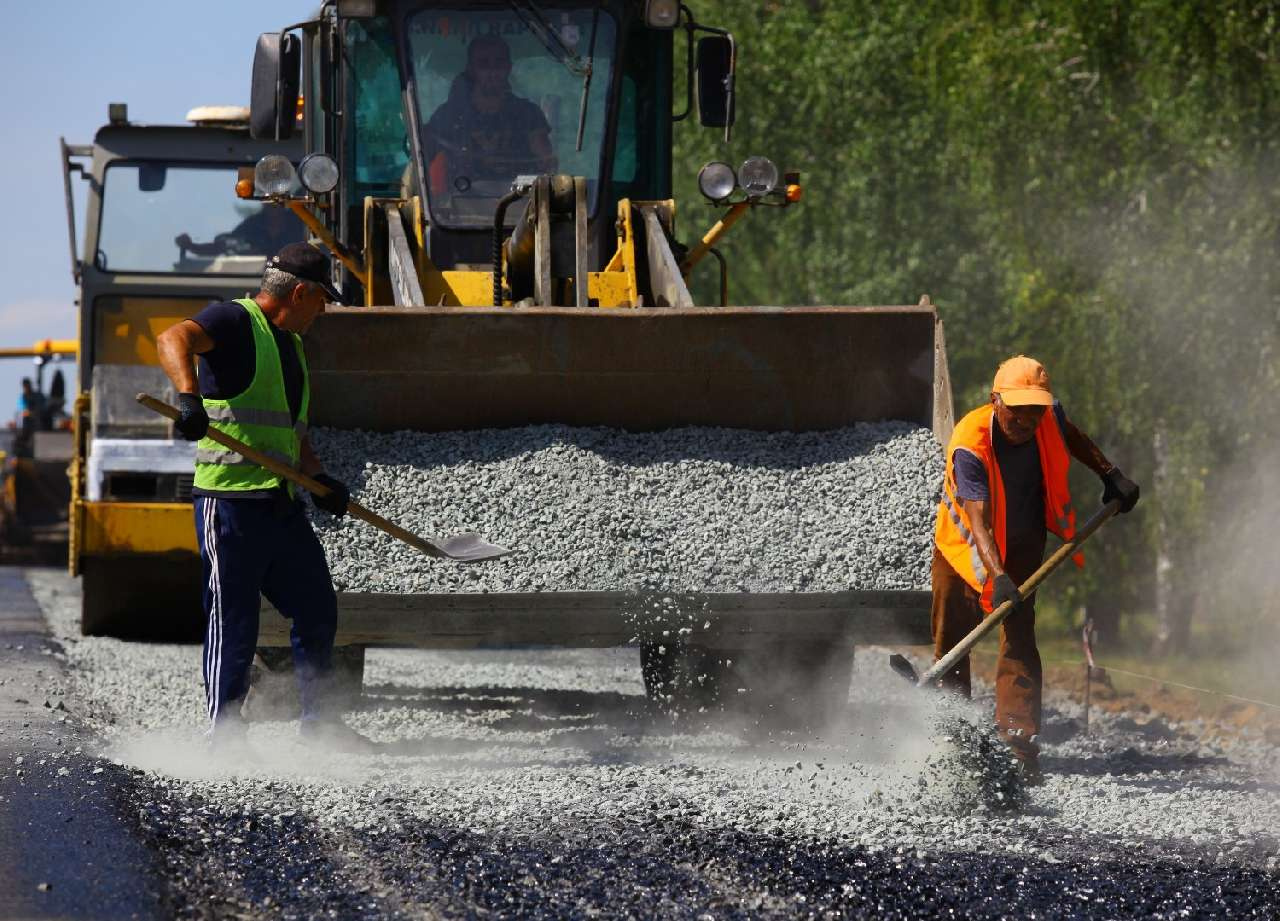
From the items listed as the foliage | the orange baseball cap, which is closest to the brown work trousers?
the orange baseball cap

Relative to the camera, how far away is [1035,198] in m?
14.0

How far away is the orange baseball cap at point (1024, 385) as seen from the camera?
6047mm

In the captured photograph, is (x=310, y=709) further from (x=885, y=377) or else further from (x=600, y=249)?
(x=600, y=249)

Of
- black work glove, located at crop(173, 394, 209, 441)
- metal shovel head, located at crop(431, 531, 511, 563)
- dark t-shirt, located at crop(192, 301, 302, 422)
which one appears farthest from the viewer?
metal shovel head, located at crop(431, 531, 511, 563)

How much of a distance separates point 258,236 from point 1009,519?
6.48 m

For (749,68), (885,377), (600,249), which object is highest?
(749,68)

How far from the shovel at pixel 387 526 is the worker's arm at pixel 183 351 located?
13 centimetres

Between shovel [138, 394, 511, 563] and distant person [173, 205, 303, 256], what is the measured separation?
16.7 ft

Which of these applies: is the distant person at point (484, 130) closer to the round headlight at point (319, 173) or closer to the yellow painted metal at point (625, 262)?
the yellow painted metal at point (625, 262)

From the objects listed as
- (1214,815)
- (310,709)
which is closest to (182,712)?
(310,709)

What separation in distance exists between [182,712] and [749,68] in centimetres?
1195

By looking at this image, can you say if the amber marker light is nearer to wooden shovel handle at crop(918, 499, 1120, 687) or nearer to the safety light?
the safety light

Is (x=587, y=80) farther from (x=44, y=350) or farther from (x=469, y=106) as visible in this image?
(x=44, y=350)

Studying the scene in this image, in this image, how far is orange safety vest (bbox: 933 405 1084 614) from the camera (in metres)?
6.15
